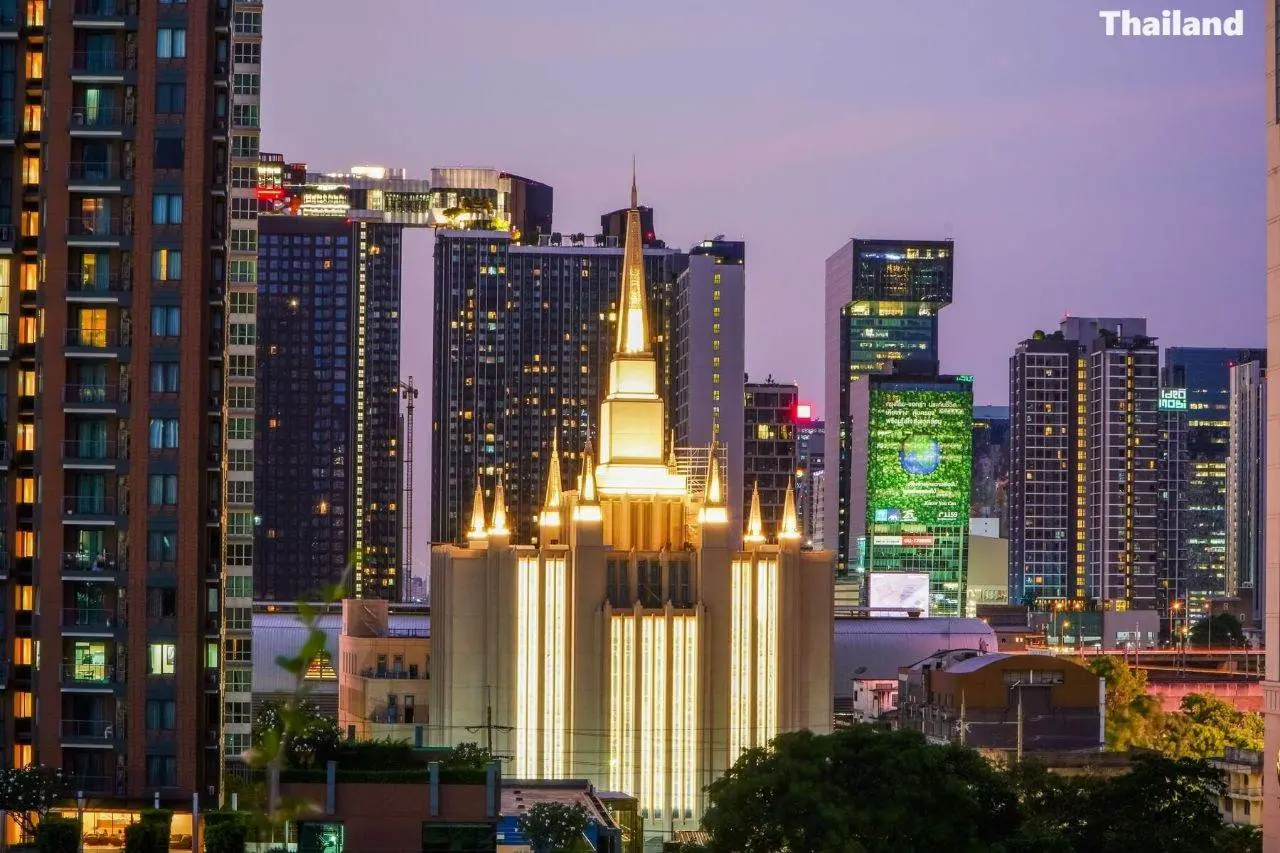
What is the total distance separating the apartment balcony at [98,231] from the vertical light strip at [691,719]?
185ft

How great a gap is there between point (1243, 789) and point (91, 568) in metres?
61.6

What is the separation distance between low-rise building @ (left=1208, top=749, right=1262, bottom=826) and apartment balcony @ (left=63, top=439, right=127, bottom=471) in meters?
58.8

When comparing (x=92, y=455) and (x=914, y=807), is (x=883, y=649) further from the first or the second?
(x=92, y=455)

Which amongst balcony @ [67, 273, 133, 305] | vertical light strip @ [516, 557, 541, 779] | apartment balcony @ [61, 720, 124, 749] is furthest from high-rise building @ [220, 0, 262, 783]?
vertical light strip @ [516, 557, 541, 779]

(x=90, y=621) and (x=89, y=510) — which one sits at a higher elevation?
(x=89, y=510)

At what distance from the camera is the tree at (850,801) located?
227 ft

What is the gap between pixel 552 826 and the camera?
239 ft

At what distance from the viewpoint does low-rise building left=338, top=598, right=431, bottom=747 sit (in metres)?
146

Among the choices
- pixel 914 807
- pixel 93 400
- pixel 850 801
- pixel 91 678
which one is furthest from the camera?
pixel 93 400

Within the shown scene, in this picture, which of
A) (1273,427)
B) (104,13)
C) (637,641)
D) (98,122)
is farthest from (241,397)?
(1273,427)

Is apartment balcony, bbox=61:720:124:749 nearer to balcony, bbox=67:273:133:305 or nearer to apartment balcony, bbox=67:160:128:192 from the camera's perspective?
balcony, bbox=67:273:133:305

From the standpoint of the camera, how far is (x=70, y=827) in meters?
64.3

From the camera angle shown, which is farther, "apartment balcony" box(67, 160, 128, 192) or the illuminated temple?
the illuminated temple

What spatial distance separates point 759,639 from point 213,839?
219ft
